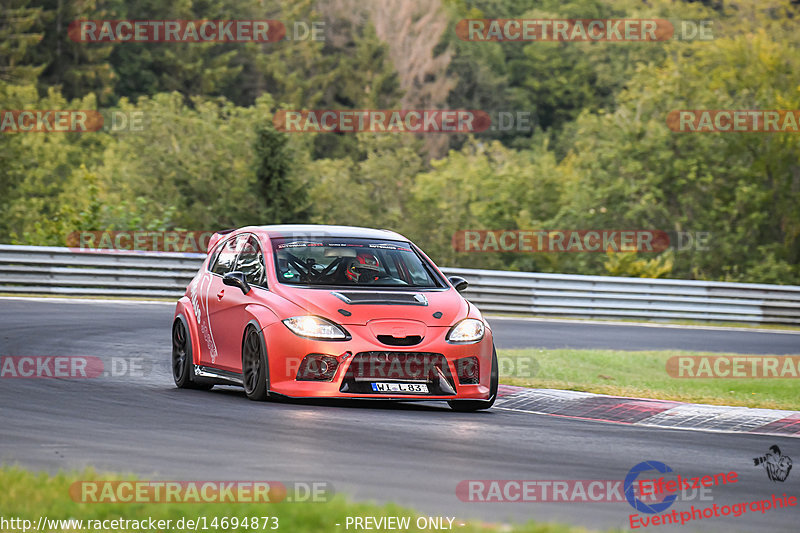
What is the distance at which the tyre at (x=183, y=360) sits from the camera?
12.0 metres

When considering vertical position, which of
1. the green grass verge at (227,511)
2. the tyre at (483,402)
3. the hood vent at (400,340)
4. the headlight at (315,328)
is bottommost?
the tyre at (483,402)

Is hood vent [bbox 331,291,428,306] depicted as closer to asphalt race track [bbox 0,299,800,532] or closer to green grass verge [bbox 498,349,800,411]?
asphalt race track [bbox 0,299,800,532]

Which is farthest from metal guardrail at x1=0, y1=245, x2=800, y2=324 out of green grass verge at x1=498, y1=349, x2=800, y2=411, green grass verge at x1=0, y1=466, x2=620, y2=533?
green grass verge at x1=0, y1=466, x2=620, y2=533

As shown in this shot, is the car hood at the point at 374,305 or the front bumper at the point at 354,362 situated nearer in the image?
the front bumper at the point at 354,362

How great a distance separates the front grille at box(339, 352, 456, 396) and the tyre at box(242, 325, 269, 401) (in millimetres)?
693

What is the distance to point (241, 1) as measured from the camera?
7881cm

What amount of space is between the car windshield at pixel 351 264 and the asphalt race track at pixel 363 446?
110 cm

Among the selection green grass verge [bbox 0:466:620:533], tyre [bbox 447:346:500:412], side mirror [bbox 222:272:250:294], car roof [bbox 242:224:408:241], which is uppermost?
car roof [bbox 242:224:408:241]

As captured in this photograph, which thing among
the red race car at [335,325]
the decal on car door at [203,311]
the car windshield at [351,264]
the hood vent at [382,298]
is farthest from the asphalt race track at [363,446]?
the car windshield at [351,264]

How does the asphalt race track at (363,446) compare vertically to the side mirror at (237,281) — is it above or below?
below

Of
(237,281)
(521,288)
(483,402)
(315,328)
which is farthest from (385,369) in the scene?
(521,288)

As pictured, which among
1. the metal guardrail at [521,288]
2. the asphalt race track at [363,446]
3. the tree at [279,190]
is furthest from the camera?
the tree at [279,190]

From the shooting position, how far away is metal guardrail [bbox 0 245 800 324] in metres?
22.8

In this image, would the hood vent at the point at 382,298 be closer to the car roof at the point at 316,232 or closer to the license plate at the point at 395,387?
the license plate at the point at 395,387
